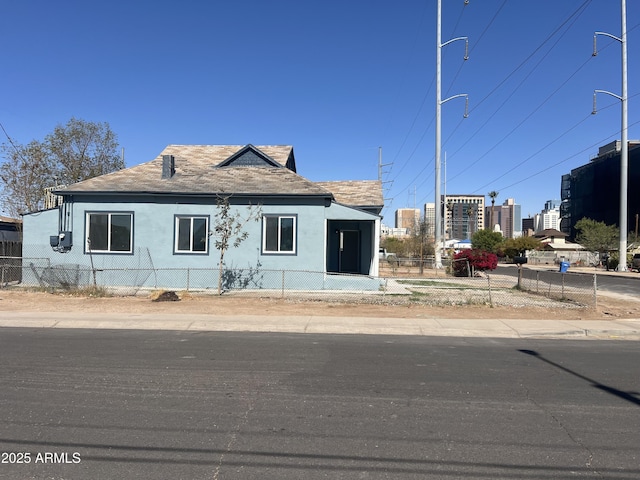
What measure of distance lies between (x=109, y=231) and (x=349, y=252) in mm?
11510

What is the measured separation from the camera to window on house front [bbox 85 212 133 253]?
61.9ft

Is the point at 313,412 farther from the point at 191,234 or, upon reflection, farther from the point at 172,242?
the point at 172,242

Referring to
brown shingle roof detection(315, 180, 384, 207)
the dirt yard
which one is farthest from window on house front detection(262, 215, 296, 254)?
brown shingle roof detection(315, 180, 384, 207)

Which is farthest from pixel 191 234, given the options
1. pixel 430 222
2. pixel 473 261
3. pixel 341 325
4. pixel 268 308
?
pixel 430 222

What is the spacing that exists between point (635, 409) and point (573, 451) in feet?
5.96

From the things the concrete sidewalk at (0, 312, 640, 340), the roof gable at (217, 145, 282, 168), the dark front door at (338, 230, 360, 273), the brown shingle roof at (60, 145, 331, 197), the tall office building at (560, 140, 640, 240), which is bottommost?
the concrete sidewalk at (0, 312, 640, 340)

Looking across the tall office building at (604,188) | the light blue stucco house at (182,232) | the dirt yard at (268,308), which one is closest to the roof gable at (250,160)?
the light blue stucco house at (182,232)

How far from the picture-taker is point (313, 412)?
512 centimetres

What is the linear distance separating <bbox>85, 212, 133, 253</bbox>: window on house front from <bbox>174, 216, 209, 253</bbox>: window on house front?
198 cm

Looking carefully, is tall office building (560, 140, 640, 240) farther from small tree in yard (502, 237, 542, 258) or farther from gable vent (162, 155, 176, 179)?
gable vent (162, 155, 176, 179)

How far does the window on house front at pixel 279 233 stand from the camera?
61.1 ft

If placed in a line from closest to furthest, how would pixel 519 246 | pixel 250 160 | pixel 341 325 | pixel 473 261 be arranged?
pixel 341 325
pixel 250 160
pixel 473 261
pixel 519 246

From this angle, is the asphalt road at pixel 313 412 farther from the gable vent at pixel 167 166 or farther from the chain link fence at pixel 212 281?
the gable vent at pixel 167 166

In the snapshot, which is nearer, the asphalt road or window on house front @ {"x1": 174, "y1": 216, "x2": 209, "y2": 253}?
the asphalt road
